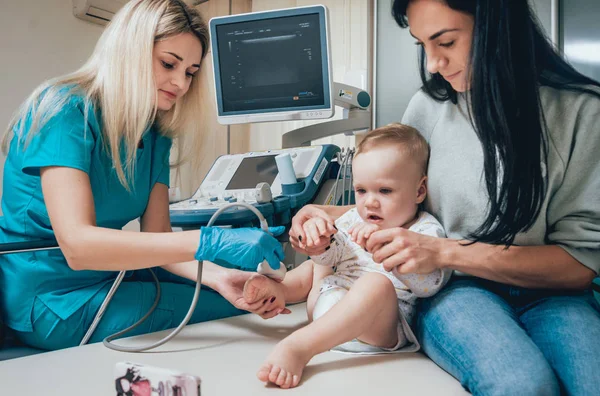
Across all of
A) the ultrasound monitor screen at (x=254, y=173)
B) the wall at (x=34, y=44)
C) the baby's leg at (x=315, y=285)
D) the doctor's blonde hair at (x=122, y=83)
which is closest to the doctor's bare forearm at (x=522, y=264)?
the baby's leg at (x=315, y=285)

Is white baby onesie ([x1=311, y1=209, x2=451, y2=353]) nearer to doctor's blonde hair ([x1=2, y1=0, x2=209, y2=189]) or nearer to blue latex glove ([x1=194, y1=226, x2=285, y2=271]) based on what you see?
blue latex glove ([x1=194, y1=226, x2=285, y2=271])

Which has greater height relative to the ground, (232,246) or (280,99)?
(280,99)

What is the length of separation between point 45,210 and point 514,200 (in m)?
1.11

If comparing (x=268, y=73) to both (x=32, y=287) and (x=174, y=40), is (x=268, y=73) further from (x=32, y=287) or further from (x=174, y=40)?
(x=32, y=287)

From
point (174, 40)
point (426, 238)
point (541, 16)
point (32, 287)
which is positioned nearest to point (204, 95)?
point (174, 40)

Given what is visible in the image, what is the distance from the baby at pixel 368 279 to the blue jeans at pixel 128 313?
0.30m

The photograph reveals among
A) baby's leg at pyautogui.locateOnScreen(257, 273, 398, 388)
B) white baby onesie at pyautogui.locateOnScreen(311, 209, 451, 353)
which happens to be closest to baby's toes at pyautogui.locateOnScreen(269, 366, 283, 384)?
baby's leg at pyautogui.locateOnScreen(257, 273, 398, 388)

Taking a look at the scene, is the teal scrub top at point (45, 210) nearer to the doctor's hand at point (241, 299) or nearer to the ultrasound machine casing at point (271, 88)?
the doctor's hand at point (241, 299)

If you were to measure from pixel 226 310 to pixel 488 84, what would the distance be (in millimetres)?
1025

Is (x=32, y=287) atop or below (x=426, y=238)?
below

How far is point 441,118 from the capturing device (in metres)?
1.25

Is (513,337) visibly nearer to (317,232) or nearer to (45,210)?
(317,232)

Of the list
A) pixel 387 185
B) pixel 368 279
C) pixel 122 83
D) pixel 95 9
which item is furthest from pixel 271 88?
pixel 95 9

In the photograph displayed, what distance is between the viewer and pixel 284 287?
1.32 meters
